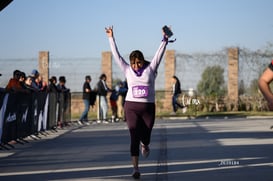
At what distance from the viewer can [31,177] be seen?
34.0ft

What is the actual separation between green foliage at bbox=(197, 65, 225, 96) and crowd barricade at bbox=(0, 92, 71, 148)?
12.7m

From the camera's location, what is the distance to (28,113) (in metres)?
16.3

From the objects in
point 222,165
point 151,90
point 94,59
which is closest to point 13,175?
point 151,90

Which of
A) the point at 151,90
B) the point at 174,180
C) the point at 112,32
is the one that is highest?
the point at 112,32

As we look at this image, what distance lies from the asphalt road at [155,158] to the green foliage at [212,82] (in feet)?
49.8

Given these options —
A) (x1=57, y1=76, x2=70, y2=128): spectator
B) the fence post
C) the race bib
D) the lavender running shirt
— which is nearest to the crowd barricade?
(x1=57, y1=76, x2=70, y2=128): spectator

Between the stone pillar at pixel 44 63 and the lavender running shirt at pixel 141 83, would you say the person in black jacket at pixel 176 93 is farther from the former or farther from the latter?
the lavender running shirt at pixel 141 83

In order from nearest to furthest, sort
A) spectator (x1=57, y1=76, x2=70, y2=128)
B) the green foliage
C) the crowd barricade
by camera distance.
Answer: the crowd barricade, spectator (x1=57, y1=76, x2=70, y2=128), the green foliage

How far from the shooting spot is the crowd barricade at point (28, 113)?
13883 millimetres

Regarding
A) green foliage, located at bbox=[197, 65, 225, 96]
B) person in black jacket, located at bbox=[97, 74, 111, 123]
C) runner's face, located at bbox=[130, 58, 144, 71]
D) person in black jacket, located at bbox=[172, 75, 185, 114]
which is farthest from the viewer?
green foliage, located at bbox=[197, 65, 225, 96]

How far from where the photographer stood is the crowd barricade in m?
13.9

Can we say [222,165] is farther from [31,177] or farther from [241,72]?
[241,72]

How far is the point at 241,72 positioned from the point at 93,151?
21.0m

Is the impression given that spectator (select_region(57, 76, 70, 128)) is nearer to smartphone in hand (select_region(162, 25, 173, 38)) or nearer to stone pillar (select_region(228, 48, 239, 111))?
smartphone in hand (select_region(162, 25, 173, 38))
